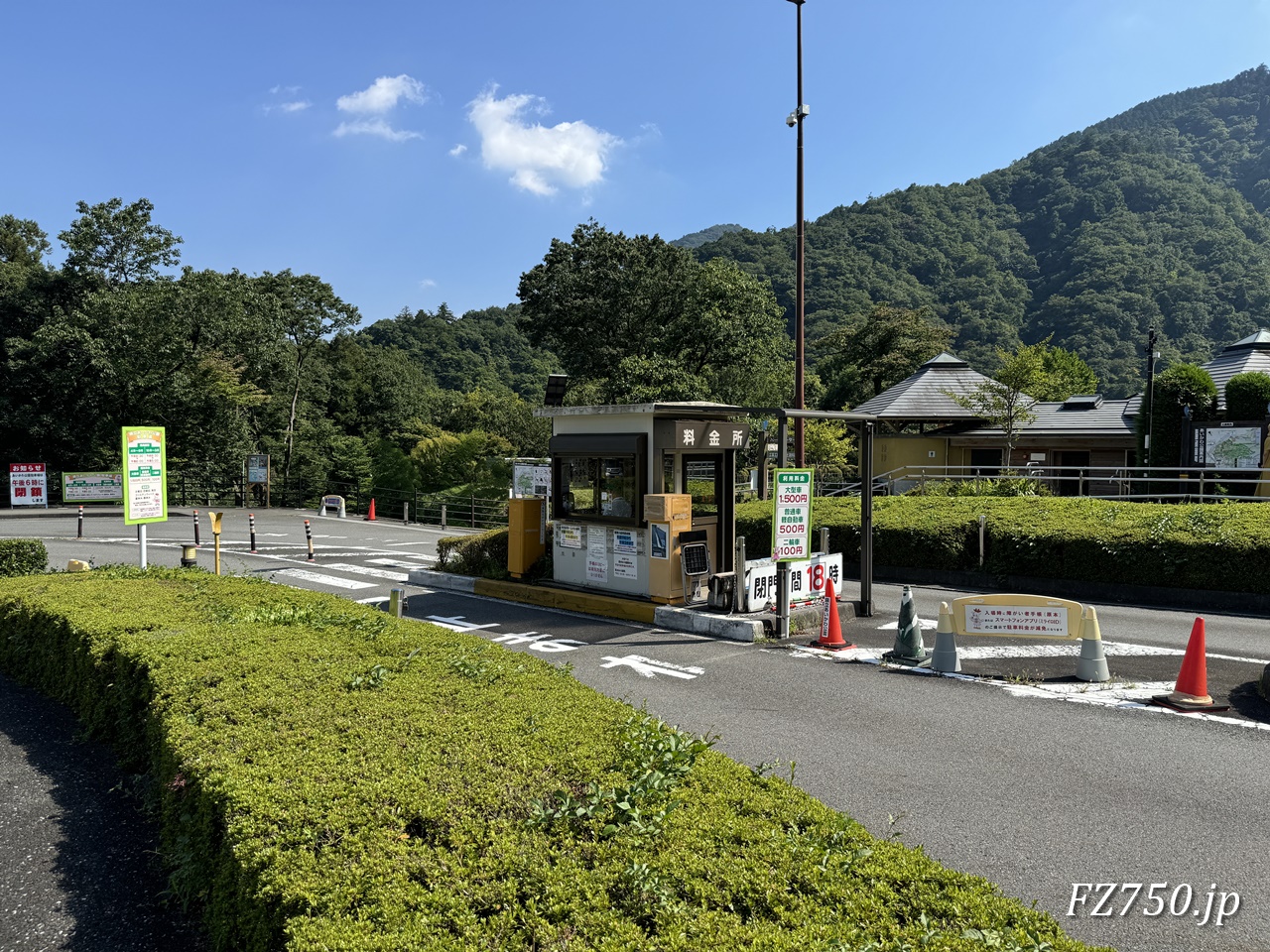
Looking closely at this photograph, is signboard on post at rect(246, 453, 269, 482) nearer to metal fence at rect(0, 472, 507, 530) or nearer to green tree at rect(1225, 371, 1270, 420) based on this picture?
metal fence at rect(0, 472, 507, 530)

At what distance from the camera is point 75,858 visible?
4.83m

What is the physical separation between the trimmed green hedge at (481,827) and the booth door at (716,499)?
261 inches

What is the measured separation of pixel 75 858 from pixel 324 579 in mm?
11660

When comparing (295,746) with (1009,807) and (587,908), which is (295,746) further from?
(1009,807)

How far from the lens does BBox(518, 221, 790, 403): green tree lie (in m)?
37.2

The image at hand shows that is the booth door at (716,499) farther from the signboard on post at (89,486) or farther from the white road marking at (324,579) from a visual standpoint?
the signboard on post at (89,486)

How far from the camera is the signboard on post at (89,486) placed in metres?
33.8

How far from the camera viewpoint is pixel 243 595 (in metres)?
8.81

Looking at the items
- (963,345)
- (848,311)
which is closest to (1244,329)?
(963,345)

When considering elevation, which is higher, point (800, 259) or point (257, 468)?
point (800, 259)

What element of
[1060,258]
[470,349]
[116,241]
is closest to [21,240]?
[116,241]

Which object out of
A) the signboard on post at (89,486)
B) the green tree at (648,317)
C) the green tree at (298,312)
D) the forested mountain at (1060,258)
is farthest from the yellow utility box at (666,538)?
the forested mountain at (1060,258)

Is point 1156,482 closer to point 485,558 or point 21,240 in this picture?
point 485,558

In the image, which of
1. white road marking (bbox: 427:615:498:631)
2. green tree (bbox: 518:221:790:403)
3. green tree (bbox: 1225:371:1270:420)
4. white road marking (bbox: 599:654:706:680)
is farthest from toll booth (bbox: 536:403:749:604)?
green tree (bbox: 518:221:790:403)
